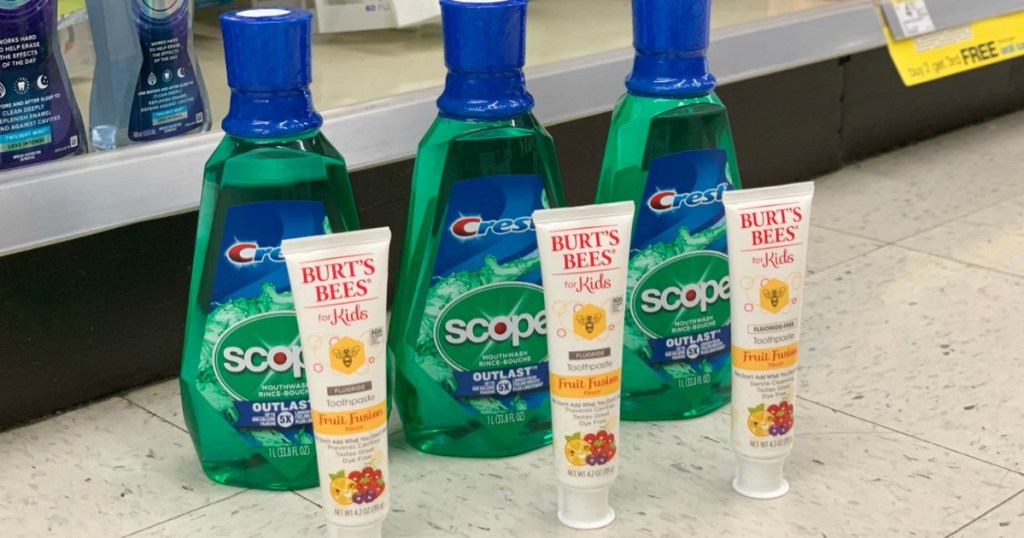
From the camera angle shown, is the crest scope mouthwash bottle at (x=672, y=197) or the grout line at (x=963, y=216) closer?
the crest scope mouthwash bottle at (x=672, y=197)

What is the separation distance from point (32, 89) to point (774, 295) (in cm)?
45

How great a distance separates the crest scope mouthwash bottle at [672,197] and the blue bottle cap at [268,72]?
0.65 feet

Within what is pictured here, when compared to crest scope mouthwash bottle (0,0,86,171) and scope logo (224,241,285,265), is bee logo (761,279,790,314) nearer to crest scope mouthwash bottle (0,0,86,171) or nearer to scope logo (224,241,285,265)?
scope logo (224,241,285,265)

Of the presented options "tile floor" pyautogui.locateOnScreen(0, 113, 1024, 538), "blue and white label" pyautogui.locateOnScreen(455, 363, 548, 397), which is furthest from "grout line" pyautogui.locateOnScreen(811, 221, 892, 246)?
"blue and white label" pyautogui.locateOnScreen(455, 363, 548, 397)

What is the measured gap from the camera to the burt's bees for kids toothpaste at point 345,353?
1.94 feet

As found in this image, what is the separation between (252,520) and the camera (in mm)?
693

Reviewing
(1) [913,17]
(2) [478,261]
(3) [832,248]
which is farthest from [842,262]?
(2) [478,261]

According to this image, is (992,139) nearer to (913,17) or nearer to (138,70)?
(913,17)

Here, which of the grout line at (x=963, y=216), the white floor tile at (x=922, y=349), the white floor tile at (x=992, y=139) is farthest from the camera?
the white floor tile at (x=992, y=139)

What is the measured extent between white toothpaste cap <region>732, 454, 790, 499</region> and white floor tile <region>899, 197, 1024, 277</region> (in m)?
0.46

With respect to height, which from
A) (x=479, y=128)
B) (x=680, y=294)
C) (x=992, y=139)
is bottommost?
(x=992, y=139)

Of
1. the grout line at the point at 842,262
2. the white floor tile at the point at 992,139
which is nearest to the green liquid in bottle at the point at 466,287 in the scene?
the grout line at the point at 842,262

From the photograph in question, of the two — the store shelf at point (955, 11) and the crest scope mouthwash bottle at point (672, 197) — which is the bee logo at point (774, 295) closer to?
the crest scope mouthwash bottle at point (672, 197)

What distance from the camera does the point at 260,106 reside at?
2.12 feet
